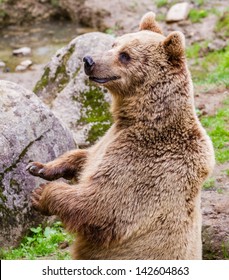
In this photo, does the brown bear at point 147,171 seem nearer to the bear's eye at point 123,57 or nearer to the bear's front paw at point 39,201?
the bear's eye at point 123,57

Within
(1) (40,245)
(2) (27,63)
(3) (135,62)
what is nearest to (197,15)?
(2) (27,63)

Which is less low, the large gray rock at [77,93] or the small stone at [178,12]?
the large gray rock at [77,93]

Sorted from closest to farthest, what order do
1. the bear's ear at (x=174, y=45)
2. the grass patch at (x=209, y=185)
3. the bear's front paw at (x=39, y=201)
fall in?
the bear's ear at (x=174, y=45)
the bear's front paw at (x=39, y=201)
the grass patch at (x=209, y=185)

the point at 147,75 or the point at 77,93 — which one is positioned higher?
the point at 147,75

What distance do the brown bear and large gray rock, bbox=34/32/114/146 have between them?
3.42 meters

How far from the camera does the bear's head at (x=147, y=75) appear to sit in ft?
17.5

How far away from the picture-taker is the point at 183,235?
5355mm

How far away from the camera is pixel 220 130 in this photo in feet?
30.5

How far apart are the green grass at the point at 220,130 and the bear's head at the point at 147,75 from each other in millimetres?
3238

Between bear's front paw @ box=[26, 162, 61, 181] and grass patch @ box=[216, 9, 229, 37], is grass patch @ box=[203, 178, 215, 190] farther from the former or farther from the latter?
grass patch @ box=[216, 9, 229, 37]

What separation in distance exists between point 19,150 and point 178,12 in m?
8.64

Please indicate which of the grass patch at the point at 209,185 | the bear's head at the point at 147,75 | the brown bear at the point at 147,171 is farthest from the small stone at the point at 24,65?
the brown bear at the point at 147,171

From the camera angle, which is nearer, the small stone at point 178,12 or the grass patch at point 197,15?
the grass patch at point 197,15

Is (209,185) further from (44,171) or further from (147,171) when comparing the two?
(147,171)
